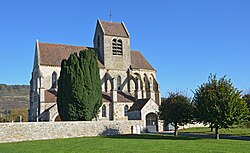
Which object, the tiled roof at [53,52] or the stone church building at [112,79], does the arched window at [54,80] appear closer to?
the stone church building at [112,79]

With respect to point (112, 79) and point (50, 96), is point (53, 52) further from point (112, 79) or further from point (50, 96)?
point (112, 79)

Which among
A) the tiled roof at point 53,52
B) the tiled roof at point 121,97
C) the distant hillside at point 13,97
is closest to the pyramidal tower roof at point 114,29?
the tiled roof at point 53,52

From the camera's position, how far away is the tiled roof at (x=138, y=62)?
177 ft

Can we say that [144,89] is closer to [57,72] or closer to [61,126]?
[57,72]

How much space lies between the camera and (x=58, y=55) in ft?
160

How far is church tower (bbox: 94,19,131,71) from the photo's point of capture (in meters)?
51.8

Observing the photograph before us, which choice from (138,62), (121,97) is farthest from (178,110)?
(138,62)

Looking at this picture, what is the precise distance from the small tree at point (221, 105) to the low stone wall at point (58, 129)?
35.3ft

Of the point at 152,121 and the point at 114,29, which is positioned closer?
the point at 152,121

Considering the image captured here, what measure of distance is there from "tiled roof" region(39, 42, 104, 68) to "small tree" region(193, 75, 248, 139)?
25609 millimetres

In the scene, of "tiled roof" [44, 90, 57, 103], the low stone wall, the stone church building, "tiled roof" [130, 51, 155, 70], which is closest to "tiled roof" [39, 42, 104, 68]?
the stone church building

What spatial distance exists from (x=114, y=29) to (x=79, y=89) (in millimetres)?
20813

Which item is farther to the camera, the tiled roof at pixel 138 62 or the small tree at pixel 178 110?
the tiled roof at pixel 138 62

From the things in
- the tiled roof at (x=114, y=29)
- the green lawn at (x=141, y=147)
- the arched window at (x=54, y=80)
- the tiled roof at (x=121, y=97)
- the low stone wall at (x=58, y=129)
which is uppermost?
the tiled roof at (x=114, y=29)
